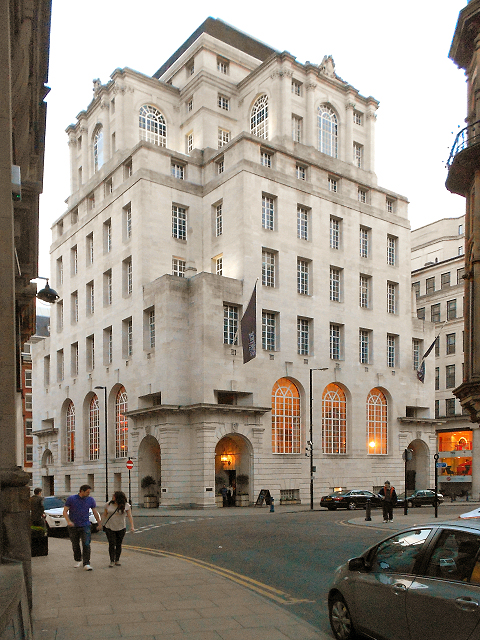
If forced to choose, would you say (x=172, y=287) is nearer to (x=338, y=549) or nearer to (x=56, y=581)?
(x=338, y=549)

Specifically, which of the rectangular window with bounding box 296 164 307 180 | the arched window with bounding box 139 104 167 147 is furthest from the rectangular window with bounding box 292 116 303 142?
the arched window with bounding box 139 104 167 147

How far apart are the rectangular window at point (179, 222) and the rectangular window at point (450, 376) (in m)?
33.8

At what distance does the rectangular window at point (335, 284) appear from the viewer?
2101 inches

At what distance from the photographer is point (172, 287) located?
45781mm

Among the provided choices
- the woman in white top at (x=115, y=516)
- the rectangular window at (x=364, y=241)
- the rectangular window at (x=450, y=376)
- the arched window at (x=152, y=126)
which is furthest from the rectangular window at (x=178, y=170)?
the woman in white top at (x=115, y=516)

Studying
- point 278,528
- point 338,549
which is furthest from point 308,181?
point 338,549

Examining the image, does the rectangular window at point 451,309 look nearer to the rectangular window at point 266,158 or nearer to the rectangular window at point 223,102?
the rectangular window at point 266,158

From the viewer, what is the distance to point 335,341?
52.8 metres

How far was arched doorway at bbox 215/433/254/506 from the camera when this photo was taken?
1797 inches

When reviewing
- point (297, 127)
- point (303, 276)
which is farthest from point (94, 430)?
point (297, 127)

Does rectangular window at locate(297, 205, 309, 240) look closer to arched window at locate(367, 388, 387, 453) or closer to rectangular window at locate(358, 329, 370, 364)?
rectangular window at locate(358, 329, 370, 364)

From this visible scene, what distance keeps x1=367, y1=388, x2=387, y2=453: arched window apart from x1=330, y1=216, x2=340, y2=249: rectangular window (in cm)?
1246

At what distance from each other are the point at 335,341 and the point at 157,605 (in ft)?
144

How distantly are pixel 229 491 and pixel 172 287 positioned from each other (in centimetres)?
1464
